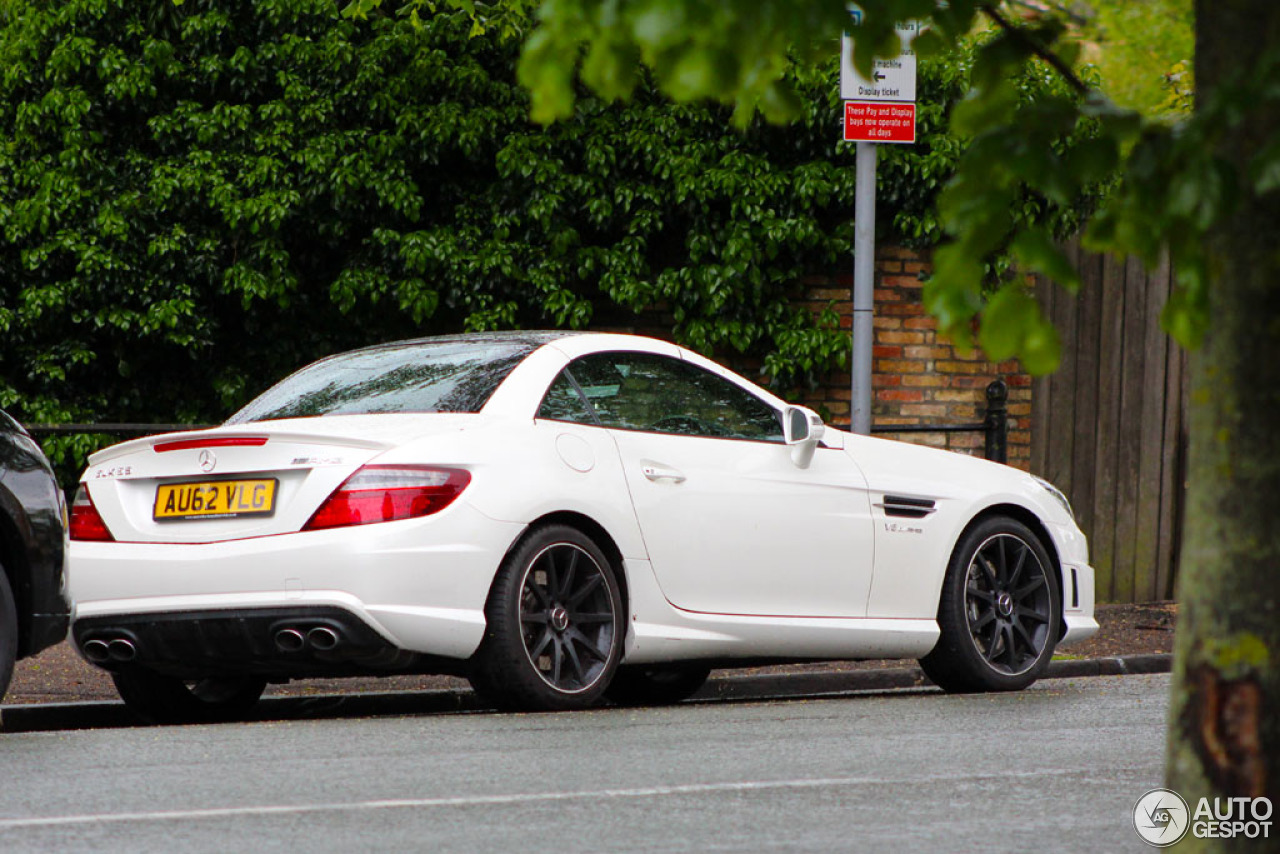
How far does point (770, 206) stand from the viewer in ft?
41.9

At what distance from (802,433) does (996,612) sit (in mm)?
1362

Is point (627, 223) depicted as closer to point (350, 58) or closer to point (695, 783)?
point (350, 58)

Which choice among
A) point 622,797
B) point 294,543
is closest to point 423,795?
point 622,797

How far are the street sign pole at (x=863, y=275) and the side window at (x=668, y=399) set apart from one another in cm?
134

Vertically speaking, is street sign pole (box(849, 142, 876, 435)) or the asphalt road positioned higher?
street sign pole (box(849, 142, 876, 435))

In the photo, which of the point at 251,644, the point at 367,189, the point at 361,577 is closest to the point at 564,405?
the point at 361,577

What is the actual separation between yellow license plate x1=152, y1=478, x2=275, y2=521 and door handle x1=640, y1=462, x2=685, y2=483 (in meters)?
1.48

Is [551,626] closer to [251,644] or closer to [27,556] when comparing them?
[251,644]

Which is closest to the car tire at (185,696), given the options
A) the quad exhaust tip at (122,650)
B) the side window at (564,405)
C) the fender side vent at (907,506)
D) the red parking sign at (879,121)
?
the quad exhaust tip at (122,650)

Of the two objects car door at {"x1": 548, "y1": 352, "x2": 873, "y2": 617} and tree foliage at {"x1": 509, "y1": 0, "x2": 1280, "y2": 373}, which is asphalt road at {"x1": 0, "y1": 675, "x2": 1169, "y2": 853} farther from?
tree foliage at {"x1": 509, "y1": 0, "x2": 1280, "y2": 373}

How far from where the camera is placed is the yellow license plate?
22.6ft

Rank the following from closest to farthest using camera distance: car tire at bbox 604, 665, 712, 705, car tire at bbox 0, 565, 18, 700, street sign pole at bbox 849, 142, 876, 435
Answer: car tire at bbox 0, 565, 18, 700 → car tire at bbox 604, 665, 712, 705 → street sign pole at bbox 849, 142, 876, 435

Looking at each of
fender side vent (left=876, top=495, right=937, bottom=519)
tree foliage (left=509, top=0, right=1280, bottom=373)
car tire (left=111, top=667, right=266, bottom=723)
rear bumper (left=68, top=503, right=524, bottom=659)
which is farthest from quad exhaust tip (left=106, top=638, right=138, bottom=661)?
tree foliage (left=509, top=0, right=1280, bottom=373)

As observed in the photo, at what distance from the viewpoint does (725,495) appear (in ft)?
25.4
